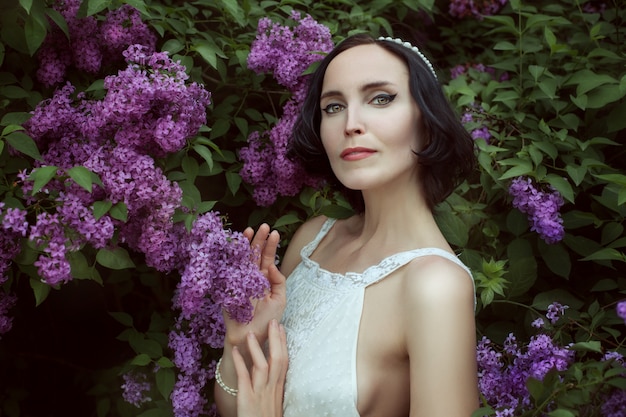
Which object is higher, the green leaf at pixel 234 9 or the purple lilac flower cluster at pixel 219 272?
the green leaf at pixel 234 9

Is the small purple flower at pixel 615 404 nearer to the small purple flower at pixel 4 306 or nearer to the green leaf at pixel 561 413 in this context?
the green leaf at pixel 561 413

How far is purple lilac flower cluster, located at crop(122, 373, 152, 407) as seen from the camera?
1.96m

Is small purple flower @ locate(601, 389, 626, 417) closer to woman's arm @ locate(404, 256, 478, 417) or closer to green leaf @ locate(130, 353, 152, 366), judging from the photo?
woman's arm @ locate(404, 256, 478, 417)

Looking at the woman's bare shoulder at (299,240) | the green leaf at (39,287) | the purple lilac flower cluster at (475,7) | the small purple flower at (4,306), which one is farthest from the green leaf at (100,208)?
the purple lilac flower cluster at (475,7)

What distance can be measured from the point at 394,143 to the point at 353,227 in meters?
0.42

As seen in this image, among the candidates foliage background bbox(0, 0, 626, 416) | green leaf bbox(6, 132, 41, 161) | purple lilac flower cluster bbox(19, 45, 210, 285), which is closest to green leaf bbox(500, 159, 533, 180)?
foliage background bbox(0, 0, 626, 416)

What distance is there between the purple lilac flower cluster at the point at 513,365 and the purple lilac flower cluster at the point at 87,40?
4.12 ft

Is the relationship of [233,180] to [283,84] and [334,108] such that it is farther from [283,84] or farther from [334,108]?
[334,108]

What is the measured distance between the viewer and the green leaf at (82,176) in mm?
1486

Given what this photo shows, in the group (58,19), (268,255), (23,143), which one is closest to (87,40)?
(58,19)

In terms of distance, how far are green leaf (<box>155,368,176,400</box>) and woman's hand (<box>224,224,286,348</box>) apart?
201 mm

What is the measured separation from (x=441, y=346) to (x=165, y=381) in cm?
78

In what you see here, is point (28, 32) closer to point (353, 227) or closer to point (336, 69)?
point (336, 69)

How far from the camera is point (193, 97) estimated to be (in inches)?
71.8
